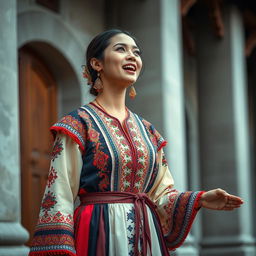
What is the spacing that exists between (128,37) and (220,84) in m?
7.26

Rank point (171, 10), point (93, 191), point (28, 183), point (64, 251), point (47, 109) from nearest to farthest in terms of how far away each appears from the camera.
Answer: point (64, 251) → point (93, 191) → point (28, 183) → point (47, 109) → point (171, 10)

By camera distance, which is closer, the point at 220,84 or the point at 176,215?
the point at 176,215

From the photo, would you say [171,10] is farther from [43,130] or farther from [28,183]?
[28,183]

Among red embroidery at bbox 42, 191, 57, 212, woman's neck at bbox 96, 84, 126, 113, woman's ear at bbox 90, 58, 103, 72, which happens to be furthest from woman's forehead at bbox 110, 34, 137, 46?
red embroidery at bbox 42, 191, 57, 212

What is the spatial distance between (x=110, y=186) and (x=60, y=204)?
29cm

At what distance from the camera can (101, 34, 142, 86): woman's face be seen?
3.46 meters

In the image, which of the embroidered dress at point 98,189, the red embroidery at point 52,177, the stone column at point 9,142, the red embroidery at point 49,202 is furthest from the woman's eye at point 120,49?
the stone column at point 9,142

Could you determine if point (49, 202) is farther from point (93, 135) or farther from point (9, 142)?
point (9, 142)

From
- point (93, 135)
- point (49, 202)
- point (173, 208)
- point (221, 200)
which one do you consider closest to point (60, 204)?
point (49, 202)

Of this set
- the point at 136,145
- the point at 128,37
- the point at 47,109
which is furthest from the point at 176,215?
the point at 47,109

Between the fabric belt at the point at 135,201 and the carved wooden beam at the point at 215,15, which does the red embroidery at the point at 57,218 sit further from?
the carved wooden beam at the point at 215,15

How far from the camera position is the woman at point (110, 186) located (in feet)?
10.5

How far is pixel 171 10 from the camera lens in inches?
305

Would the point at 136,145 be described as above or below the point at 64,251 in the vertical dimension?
above
